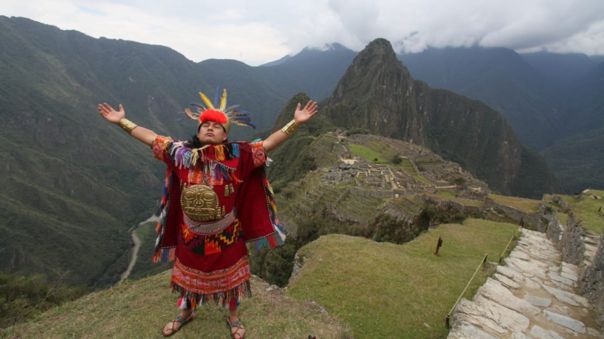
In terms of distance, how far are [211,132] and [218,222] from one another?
0.89 m

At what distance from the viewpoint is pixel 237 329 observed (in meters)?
3.77

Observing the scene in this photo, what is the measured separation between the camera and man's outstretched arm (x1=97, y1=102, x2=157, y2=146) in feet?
11.4

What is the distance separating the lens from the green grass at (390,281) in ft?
16.2

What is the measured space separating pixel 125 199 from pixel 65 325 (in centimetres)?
11733

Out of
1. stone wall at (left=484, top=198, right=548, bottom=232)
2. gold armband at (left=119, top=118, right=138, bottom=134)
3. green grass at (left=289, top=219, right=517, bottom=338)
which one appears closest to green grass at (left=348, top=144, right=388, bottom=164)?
stone wall at (left=484, top=198, right=548, bottom=232)

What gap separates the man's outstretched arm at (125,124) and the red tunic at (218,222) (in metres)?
0.11

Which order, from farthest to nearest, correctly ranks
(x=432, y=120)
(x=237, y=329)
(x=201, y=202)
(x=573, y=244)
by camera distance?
(x=432, y=120) < (x=573, y=244) < (x=237, y=329) < (x=201, y=202)

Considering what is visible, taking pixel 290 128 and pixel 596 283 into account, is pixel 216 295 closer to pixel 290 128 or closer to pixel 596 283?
pixel 290 128

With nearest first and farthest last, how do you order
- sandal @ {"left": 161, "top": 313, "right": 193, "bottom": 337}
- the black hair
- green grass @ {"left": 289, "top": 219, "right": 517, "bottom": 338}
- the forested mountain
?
the black hair, sandal @ {"left": 161, "top": 313, "right": 193, "bottom": 337}, green grass @ {"left": 289, "top": 219, "right": 517, "bottom": 338}, the forested mountain

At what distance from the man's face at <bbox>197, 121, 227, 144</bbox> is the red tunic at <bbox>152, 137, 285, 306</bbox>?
67 mm

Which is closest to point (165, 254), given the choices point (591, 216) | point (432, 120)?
point (591, 216)

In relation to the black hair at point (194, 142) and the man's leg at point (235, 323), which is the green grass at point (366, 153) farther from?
the black hair at point (194, 142)

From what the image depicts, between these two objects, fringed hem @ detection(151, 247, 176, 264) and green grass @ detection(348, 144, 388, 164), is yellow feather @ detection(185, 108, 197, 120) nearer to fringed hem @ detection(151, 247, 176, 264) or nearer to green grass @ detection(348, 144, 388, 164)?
fringed hem @ detection(151, 247, 176, 264)

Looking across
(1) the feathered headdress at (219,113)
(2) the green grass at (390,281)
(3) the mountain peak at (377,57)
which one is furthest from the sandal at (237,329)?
(3) the mountain peak at (377,57)
